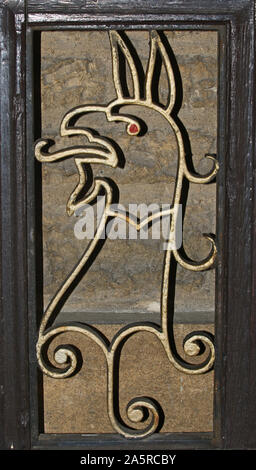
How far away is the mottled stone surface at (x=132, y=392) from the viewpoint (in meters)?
1.30

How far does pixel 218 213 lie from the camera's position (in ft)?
3.90

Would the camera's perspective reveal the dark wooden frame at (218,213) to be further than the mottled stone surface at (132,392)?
No

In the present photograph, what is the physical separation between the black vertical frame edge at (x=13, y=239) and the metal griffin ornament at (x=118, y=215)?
0.04 meters

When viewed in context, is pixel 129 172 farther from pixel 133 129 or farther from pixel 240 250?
pixel 240 250

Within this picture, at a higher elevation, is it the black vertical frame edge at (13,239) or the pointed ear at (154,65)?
the pointed ear at (154,65)

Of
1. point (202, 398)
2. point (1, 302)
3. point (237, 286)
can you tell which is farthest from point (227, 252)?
point (1, 302)

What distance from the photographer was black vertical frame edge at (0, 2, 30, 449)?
45.4 inches

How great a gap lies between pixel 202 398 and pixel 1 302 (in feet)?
1.52

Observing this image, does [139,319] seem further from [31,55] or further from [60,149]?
[31,55]

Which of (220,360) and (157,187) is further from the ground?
(157,187)

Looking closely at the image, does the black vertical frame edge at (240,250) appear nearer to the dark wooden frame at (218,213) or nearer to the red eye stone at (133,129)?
the dark wooden frame at (218,213)

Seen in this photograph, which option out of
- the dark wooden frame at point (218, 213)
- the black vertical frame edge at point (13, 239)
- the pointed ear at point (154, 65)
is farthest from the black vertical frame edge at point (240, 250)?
the black vertical frame edge at point (13, 239)

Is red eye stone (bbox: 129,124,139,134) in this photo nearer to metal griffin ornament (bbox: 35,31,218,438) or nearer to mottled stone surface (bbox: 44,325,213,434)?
metal griffin ornament (bbox: 35,31,218,438)

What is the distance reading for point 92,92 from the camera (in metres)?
1.26
